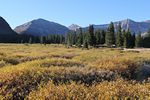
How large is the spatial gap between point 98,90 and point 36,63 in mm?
8498

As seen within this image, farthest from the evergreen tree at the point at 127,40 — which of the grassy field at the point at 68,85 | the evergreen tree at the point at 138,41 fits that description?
the grassy field at the point at 68,85

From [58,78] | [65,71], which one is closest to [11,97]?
[58,78]

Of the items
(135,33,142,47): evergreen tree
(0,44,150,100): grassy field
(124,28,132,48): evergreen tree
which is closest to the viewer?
(0,44,150,100): grassy field

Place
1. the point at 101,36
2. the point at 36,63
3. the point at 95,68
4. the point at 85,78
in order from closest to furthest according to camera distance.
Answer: the point at 85,78
the point at 95,68
the point at 36,63
the point at 101,36

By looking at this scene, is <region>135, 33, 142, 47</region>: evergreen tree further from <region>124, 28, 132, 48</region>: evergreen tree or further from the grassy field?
the grassy field

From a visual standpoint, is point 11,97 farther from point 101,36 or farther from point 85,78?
point 101,36

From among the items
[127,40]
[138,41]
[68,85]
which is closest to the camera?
[68,85]

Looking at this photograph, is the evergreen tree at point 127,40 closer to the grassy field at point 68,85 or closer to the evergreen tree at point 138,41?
the evergreen tree at point 138,41

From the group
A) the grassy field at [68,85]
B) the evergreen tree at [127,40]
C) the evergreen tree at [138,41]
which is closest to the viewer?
the grassy field at [68,85]

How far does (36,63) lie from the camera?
18.1 m

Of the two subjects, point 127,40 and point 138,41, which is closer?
point 127,40

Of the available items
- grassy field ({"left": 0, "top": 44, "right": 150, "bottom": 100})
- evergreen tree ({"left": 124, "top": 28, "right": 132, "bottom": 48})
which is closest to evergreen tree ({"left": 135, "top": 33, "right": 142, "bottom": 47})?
evergreen tree ({"left": 124, "top": 28, "right": 132, "bottom": 48})

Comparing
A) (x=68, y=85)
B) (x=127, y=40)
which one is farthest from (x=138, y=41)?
(x=68, y=85)

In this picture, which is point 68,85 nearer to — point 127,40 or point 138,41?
point 127,40
